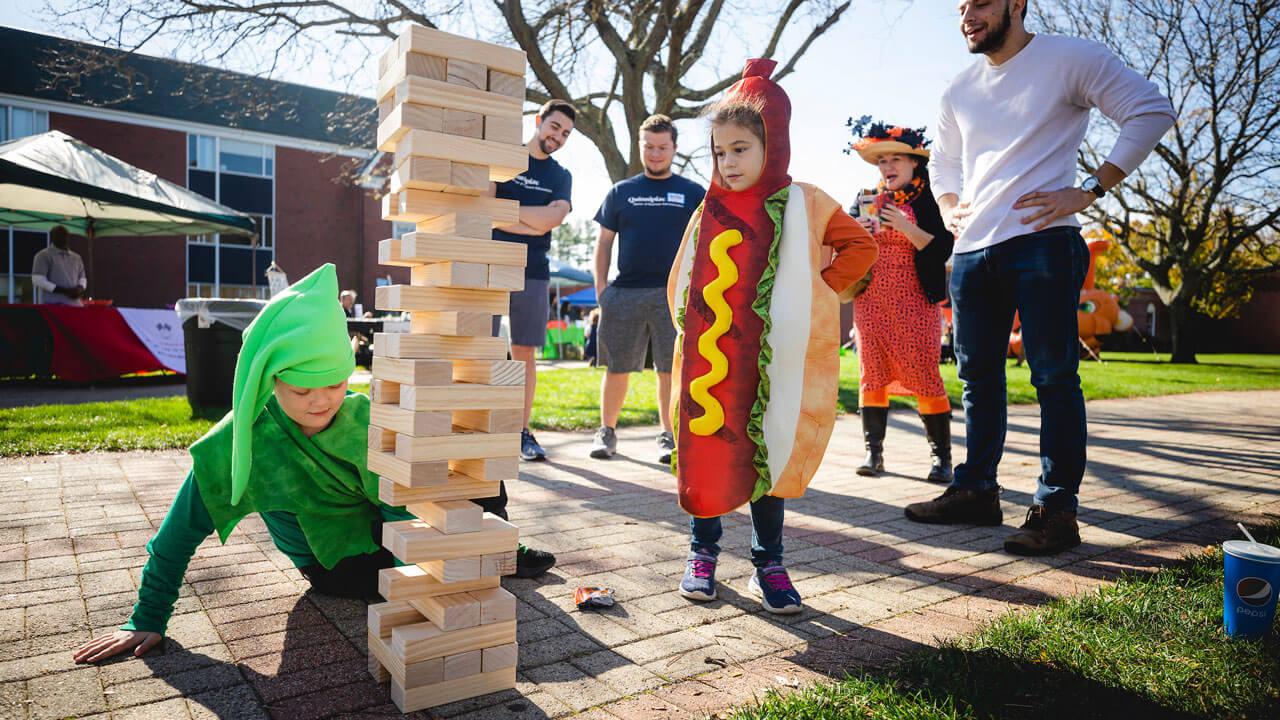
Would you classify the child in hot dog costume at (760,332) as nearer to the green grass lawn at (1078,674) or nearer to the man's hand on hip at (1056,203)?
the green grass lawn at (1078,674)

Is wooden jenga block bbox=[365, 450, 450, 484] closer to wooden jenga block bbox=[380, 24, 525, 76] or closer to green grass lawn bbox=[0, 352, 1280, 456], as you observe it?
wooden jenga block bbox=[380, 24, 525, 76]

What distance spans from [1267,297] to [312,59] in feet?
147

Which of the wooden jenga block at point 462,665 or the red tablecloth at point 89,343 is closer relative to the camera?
the wooden jenga block at point 462,665

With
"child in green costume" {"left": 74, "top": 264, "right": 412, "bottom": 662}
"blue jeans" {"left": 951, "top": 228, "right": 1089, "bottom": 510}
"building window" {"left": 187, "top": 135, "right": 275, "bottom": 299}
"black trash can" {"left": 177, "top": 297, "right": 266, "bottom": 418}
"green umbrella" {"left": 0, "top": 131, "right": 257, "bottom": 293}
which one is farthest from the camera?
"building window" {"left": 187, "top": 135, "right": 275, "bottom": 299}

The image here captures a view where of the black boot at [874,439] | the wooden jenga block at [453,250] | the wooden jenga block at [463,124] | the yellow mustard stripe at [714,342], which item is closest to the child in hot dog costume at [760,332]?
the yellow mustard stripe at [714,342]

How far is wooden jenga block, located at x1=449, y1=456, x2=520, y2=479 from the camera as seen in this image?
70.9 inches

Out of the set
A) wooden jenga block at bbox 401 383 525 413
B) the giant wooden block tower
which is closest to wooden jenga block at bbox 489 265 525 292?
the giant wooden block tower

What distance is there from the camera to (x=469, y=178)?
5.82ft

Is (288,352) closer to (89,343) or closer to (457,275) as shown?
(457,275)

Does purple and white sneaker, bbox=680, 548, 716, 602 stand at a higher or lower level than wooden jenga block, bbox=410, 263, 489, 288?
lower

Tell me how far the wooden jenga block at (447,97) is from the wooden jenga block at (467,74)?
3 cm

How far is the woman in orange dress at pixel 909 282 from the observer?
169 inches

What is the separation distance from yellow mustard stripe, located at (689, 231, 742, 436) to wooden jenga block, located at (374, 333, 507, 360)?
2.50 ft

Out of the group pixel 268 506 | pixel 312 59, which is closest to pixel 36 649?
pixel 268 506
